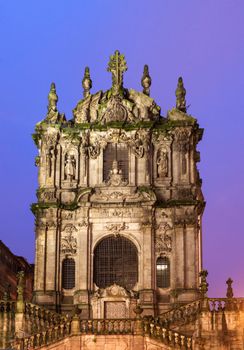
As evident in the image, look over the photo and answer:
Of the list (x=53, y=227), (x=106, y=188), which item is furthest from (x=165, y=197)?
(x=53, y=227)

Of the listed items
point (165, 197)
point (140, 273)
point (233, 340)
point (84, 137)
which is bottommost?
point (233, 340)

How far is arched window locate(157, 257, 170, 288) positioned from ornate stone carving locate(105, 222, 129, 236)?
103 inches

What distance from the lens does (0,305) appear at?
152ft

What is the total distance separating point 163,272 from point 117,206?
447cm

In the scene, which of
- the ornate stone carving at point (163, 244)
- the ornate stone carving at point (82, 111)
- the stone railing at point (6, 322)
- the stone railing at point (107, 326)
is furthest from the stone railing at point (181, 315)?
the ornate stone carving at point (82, 111)

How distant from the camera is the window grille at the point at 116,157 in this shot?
51625 mm

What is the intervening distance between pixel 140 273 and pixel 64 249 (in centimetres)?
452

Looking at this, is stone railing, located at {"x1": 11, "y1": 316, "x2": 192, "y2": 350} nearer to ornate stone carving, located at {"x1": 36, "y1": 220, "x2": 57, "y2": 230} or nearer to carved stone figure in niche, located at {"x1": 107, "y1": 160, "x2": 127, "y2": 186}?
ornate stone carving, located at {"x1": 36, "y1": 220, "x2": 57, "y2": 230}

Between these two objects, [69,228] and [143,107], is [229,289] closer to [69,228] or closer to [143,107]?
[69,228]

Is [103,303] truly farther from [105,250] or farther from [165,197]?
[165,197]

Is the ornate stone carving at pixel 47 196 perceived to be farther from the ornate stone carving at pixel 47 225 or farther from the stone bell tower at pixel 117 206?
the ornate stone carving at pixel 47 225

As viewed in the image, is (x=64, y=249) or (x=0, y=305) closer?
(x=0, y=305)

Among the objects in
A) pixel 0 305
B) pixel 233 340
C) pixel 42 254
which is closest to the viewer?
pixel 233 340

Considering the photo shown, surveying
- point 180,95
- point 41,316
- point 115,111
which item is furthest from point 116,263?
point 180,95
